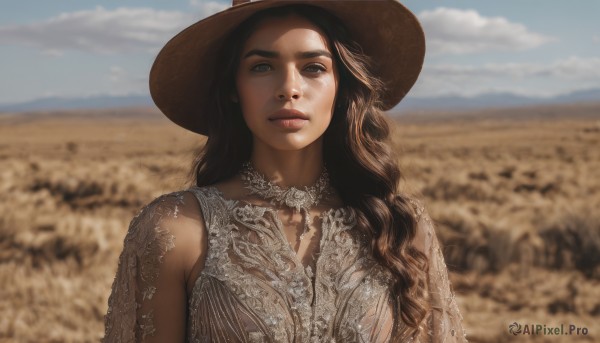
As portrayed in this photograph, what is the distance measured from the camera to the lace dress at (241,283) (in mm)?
2213

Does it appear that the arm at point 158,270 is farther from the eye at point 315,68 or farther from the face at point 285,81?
the eye at point 315,68

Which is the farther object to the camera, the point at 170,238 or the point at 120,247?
the point at 120,247

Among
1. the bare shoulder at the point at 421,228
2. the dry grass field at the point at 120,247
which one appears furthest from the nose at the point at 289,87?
the dry grass field at the point at 120,247

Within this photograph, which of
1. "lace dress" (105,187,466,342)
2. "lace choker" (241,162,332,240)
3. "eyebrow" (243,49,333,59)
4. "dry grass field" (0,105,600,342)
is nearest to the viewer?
"lace dress" (105,187,466,342)

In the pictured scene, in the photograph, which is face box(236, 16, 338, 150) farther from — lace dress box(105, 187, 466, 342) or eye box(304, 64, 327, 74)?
lace dress box(105, 187, 466, 342)

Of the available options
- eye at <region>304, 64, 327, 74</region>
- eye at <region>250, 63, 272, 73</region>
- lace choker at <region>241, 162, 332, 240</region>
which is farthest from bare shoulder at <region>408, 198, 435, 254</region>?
eye at <region>250, 63, 272, 73</region>

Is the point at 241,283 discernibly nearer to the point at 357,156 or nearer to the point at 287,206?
the point at 287,206

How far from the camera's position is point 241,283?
2.25 metres

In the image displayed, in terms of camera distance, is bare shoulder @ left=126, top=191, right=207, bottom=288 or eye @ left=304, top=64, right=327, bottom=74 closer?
bare shoulder @ left=126, top=191, right=207, bottom=288

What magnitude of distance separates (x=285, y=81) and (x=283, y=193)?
410 millimetres

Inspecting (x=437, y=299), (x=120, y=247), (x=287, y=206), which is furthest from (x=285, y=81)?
(x=120, y=247)

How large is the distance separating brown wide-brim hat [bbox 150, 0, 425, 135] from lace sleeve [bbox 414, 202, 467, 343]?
546 mm

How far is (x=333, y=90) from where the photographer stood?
244 cm

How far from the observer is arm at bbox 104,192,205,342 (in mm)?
2254
